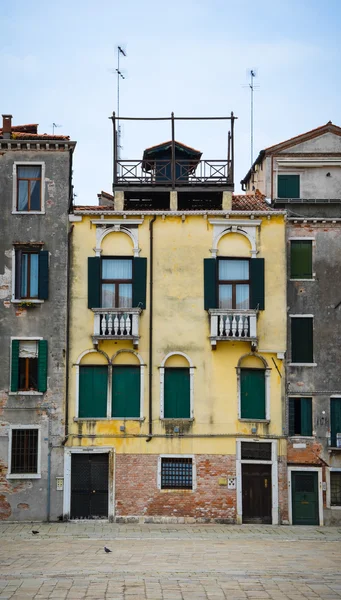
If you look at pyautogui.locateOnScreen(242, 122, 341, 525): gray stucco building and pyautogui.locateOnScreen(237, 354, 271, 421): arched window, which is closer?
pyautogui.locateOnScreen(242, 122, 341, 525): gray stucco building

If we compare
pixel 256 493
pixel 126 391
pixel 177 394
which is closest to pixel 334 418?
pixel 256 493

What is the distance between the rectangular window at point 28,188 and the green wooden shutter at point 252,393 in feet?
33.6

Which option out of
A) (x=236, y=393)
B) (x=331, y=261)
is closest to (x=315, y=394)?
(x=236, y=393)

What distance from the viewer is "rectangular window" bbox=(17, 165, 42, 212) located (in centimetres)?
3406

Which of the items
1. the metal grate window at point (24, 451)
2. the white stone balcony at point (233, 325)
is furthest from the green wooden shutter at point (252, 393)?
the metal grate window at point (24, 451)

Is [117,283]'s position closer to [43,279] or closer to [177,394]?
[43,279]

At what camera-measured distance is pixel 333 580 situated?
71.4ft

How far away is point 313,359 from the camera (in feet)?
112

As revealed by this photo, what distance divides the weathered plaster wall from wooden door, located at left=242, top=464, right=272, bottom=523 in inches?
272

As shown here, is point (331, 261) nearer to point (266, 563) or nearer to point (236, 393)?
point (236, 393)

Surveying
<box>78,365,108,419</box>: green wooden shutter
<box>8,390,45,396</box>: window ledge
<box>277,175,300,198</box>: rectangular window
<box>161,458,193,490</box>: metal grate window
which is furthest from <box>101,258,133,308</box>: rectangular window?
<box>277,175,300,198</box>: rectangular window

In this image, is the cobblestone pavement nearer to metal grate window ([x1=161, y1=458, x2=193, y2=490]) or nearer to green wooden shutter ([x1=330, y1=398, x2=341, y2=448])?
metal grate window ([x1=161, y1=458, x2=193, y2=490])

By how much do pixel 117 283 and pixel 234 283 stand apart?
14.7 ft

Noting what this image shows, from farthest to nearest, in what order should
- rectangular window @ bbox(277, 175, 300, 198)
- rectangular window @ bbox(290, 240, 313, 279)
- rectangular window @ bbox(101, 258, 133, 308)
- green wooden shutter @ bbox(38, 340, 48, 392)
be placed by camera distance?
rectangular window @ bbox(277, 175, 300, 198) → rectangular window @ bbox(290, 240, 313, 279) → rectangular window @ bbox(101, 258, 133, 308) → green wooden shutter @ bbox(38, 340, 48, 392)
